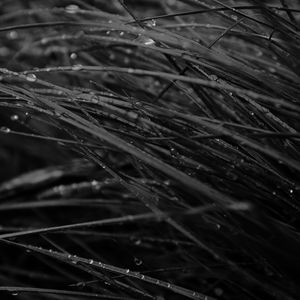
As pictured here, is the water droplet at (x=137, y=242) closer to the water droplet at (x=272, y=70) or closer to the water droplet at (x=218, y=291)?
the water droplet at (x=218, y=291)

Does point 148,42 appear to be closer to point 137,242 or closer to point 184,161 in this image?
point 184,161

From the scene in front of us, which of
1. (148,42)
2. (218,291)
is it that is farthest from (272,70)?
(218,291)

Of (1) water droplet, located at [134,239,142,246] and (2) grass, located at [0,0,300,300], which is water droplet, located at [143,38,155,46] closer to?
(2) grass, located at [0,0,300,300]

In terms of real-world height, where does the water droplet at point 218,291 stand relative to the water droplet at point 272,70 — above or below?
below

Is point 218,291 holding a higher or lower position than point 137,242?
lower

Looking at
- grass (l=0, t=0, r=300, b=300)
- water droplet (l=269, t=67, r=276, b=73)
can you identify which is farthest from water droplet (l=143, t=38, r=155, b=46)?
water droplet (l=269, t=67, r=276, b=73)

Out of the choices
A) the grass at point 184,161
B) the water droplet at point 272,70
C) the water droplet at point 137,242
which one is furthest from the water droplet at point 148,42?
the water droplet at point 137,242

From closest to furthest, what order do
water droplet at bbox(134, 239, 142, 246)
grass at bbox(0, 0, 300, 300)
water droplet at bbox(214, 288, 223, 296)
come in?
1. grass at bbox(0, 0, 300, 300)
2. water droplet at bbox(214, 288, 223, 296)
3. water droplet at bbox(134, 239, 142, 246)

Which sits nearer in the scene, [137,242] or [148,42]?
[148,42]

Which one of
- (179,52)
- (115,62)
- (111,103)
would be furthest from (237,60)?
(115,62)

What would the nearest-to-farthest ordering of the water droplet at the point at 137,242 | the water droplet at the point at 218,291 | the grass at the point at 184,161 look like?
1. the grass at the point at 184,161
2. the water droplet at the point at 218,291
3. the water droplet at the point at 137,242

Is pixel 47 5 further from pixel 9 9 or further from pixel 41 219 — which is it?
pixel 41 219
